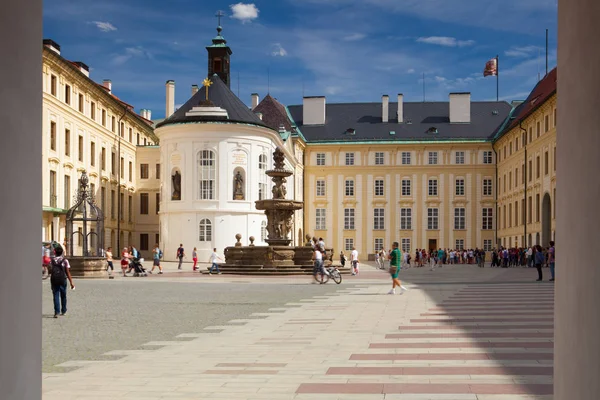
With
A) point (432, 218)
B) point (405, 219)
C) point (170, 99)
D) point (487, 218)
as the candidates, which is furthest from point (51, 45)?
point (487, 218)

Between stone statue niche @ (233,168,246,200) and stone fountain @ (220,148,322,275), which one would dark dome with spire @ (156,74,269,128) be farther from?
stone fountain @ (220,148,322,275)

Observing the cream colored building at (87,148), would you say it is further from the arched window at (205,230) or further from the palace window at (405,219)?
the palace window at (405,219)

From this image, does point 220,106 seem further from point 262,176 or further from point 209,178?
point 262,176

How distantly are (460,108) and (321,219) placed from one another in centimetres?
1942

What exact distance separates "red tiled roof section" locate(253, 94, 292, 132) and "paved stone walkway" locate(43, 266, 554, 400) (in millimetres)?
67617

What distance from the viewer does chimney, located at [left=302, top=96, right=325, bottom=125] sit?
90.6 metres

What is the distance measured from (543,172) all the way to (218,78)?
28.6m

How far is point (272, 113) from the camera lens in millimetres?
86500

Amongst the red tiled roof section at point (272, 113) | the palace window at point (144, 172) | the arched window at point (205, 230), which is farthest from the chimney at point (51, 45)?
the red tiled roof section at point (272, 113)

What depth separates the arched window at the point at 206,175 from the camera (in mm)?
64312

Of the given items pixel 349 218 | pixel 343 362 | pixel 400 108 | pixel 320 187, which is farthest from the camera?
pixel 400 108

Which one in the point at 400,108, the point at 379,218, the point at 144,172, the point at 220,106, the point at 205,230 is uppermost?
the point at 400,108
